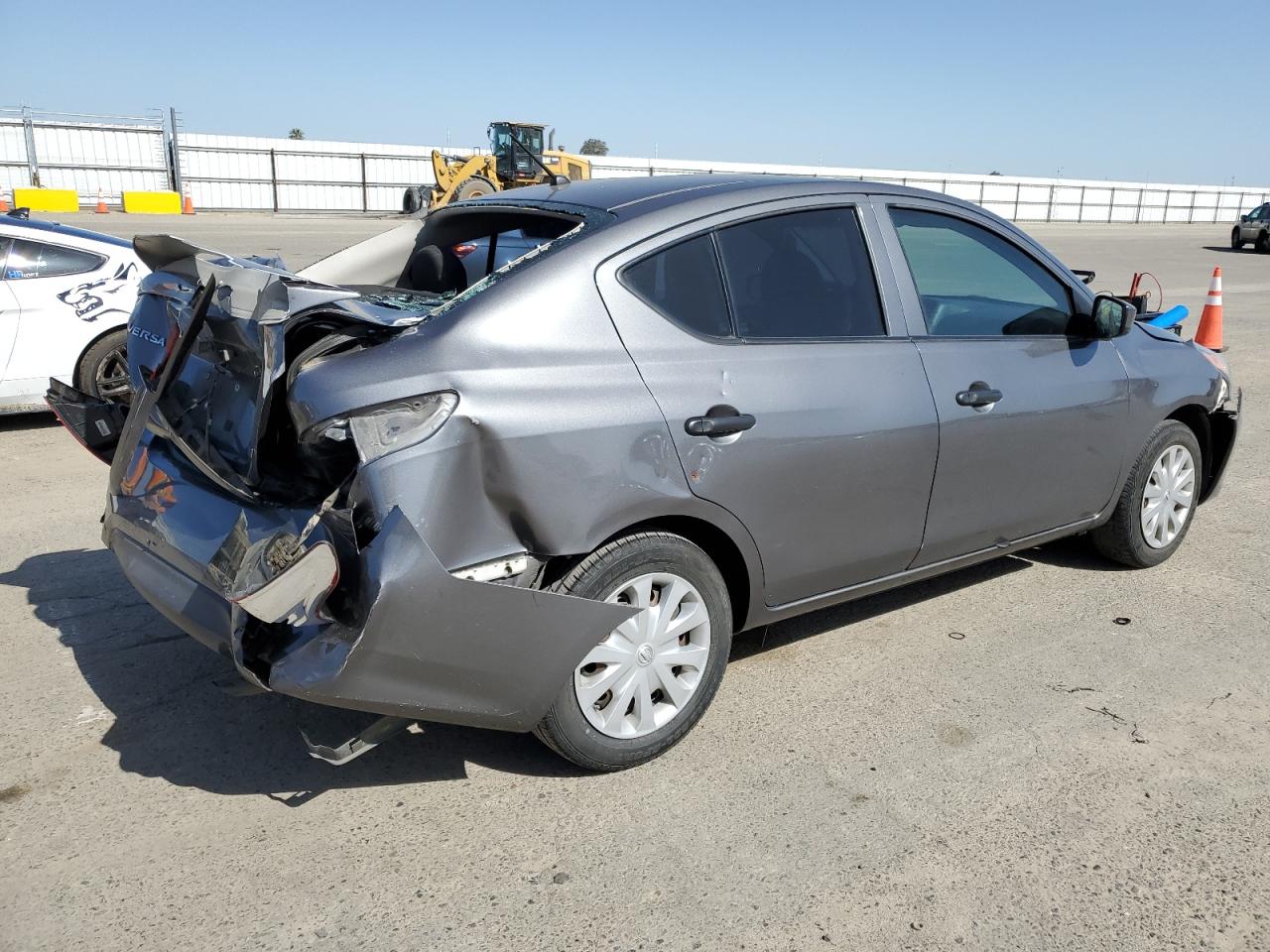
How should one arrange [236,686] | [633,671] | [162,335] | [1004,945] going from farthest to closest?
[162,335], [633,671], [236,686], [1004,945]

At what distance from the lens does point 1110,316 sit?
450 centimetres

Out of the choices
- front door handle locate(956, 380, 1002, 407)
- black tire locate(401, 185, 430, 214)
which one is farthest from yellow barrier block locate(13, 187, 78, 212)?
front door handle locate(956, 380, 1002, 407)

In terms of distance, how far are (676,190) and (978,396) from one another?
53.6 inches

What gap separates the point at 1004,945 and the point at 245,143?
137 feet

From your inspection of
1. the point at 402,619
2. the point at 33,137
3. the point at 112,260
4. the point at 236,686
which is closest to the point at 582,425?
the point at 402,619

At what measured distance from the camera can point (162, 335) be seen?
12.2 ft

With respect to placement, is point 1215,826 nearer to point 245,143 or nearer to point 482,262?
point 482,262

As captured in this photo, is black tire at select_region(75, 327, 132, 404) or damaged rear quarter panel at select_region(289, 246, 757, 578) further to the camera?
black tire at select_region(75, 327, 132, 404)

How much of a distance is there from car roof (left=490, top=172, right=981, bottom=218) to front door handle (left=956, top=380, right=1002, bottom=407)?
0.73 metres

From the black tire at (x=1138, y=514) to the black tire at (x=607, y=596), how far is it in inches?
93.9

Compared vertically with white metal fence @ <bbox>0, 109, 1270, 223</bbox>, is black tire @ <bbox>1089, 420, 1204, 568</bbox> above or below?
below

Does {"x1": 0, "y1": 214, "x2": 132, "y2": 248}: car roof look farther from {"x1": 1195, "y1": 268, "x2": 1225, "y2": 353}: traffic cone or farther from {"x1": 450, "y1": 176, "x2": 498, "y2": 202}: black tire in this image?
{"x1": 450, "y1": 176, "x2": 498, "y2": 202}: black tire

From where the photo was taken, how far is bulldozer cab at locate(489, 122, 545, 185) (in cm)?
3028

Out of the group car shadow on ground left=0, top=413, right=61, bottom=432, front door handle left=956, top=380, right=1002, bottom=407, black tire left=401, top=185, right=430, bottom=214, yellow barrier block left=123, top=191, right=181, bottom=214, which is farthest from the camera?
yellow barrier block left=123, top=191, right=181, bottom=214
